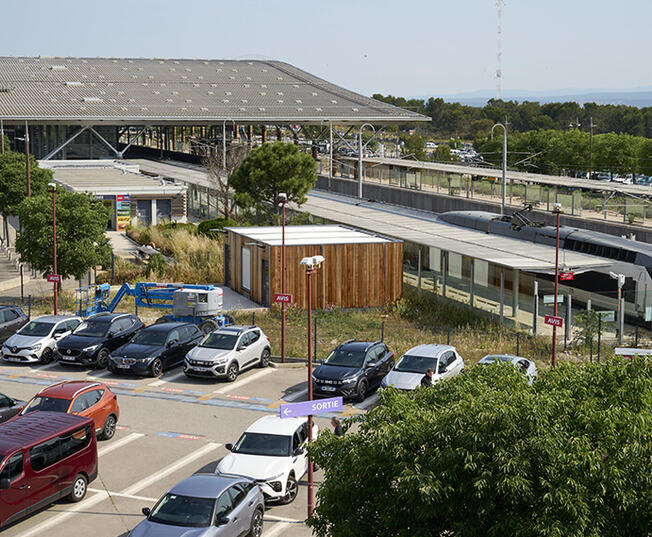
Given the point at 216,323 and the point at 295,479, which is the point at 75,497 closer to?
the point at 295,479

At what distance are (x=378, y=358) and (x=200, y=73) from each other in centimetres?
9022

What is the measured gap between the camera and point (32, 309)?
34.9 meters

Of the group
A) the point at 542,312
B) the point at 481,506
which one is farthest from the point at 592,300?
the point at 481,506

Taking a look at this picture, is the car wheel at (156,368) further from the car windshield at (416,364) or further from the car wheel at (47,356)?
the car windshield at (416,364)

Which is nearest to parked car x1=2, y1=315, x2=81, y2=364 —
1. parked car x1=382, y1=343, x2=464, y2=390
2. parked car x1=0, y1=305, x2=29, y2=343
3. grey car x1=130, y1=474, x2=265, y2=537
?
parked car x1=0, y1=305, x2=29, y2=343

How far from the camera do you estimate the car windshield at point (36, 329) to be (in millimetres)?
28462

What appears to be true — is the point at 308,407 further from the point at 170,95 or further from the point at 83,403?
the point at 170,95

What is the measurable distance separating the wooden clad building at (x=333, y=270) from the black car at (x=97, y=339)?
20.5 ft

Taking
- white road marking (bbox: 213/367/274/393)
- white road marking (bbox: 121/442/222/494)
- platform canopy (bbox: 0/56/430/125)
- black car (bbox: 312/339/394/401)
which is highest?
platform canopy (bbox: 0/56/430/125)

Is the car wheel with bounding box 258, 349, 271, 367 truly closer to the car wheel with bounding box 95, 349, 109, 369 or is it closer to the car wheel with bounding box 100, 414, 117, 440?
the car wheel with bounding box 95, 349, 109, 369

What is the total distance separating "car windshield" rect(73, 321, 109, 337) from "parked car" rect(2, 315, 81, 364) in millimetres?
607

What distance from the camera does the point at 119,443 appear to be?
2053cm

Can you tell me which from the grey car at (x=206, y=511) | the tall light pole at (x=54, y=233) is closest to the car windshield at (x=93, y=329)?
the tall light pole at (x=54, y=233)

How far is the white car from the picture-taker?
55.6ft
